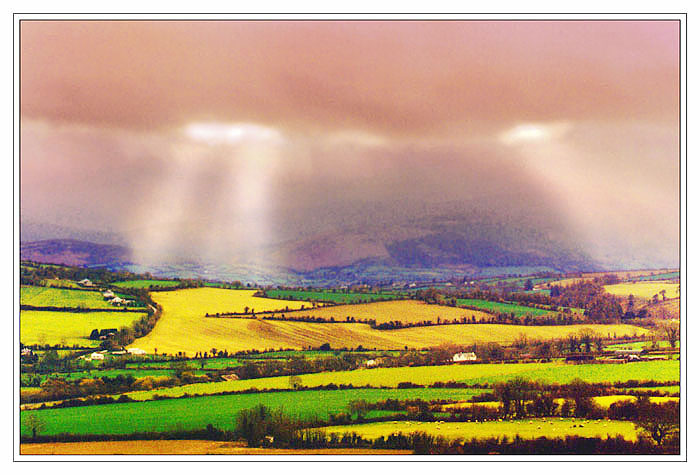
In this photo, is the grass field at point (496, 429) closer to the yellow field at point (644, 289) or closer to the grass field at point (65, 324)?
the yellow field at point (644, 289)

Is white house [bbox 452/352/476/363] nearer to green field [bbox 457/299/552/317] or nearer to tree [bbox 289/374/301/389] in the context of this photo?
green field [bbox 457/299/552/317]

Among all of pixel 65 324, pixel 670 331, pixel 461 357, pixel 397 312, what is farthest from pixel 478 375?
pixel 65 324

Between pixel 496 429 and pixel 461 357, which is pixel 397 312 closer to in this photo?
pixel 461 357

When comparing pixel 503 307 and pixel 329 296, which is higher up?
pixel 329 296

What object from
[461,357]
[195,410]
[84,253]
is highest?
[84,253]

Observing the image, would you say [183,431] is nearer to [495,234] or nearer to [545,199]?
[495,234]
